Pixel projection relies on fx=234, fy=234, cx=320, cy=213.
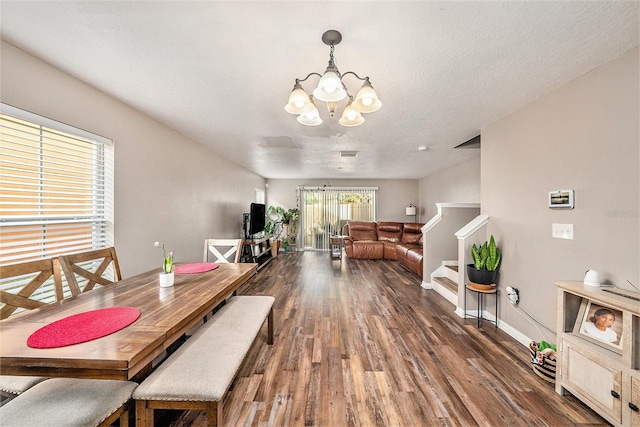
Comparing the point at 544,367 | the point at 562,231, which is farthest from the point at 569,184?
the point at 544,367

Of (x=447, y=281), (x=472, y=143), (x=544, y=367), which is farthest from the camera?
(x=447, y=281)

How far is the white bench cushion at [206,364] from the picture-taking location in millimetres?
1074

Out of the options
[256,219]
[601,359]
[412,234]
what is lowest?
[601,359]

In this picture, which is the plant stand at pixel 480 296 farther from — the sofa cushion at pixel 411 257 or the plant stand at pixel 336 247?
the plant stand at pixel 336 247

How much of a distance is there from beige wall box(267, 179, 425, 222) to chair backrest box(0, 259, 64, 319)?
20.5 feet

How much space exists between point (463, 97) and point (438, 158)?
2735 mm

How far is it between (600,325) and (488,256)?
112 centimetres

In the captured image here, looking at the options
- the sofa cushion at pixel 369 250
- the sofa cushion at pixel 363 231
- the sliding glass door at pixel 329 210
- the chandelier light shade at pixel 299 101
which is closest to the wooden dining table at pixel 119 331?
the chandelier light shade at pixel 299 101

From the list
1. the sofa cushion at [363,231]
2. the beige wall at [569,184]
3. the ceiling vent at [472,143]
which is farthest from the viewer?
the sofa cushion at [363,231]

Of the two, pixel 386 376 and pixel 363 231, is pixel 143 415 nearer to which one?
pixel 386 376

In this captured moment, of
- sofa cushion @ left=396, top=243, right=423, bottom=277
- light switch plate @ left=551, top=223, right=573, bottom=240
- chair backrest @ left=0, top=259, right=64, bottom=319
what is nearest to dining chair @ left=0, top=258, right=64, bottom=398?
chair backrest @ left=0, top=259, right=64, bottom=319

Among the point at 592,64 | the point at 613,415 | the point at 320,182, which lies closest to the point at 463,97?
the point at 592,64

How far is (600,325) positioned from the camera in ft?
4.91

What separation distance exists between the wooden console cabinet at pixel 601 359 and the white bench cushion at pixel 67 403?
2.59 m
